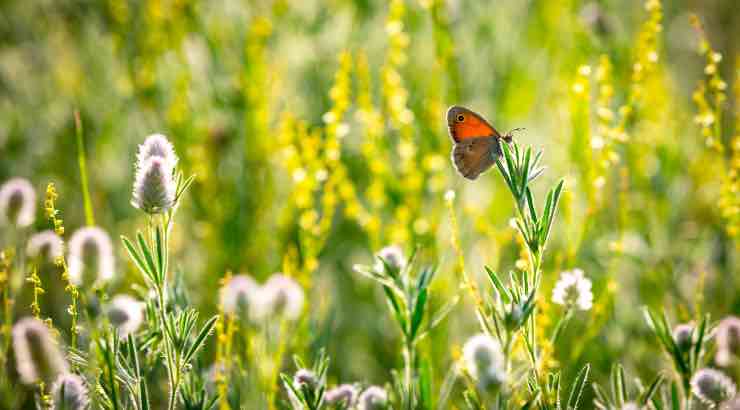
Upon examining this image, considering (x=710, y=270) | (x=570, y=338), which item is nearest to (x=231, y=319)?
(x=570, y=338)

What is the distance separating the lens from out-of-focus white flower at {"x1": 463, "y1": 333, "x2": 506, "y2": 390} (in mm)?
784

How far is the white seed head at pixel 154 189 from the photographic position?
2.75ft

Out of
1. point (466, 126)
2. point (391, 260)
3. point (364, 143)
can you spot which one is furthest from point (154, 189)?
point (364, 143)

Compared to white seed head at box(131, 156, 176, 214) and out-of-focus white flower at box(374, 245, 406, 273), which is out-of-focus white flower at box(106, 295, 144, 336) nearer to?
white seed head at box(131, 156, 176, 214)

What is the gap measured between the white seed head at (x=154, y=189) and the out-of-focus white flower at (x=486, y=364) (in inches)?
15.8

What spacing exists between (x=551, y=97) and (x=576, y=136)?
0.55 metres

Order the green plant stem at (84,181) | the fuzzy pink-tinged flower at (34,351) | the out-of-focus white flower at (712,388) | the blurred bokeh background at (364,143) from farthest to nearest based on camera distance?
the blurred bokeh background at (364,143)
the green plant stem at (84,181)
the out-of-focus white flower at (712,388)
the fuzzy pink-tinged flower at (34,351)

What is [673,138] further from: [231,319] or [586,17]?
[231,319]

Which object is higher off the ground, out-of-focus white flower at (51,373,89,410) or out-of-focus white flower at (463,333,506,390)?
out-of-focus white flower at (51,373,89,410)

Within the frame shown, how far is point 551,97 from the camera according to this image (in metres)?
2.19

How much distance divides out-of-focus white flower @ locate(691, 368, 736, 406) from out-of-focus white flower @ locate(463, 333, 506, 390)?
0.89 feet

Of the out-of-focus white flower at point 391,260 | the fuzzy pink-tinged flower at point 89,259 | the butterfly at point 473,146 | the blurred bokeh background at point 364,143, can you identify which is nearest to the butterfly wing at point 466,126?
the butterfly at point 473,146

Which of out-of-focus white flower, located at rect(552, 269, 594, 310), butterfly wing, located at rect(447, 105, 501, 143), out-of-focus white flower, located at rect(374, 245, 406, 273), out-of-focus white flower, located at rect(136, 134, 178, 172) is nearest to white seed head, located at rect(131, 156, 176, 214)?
out-of-focus white flower, located at rect(136, 134, 178, 172)

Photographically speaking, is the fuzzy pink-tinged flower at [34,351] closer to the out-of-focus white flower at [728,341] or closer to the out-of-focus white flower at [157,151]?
the out-of-focus white flower at [157,151]
